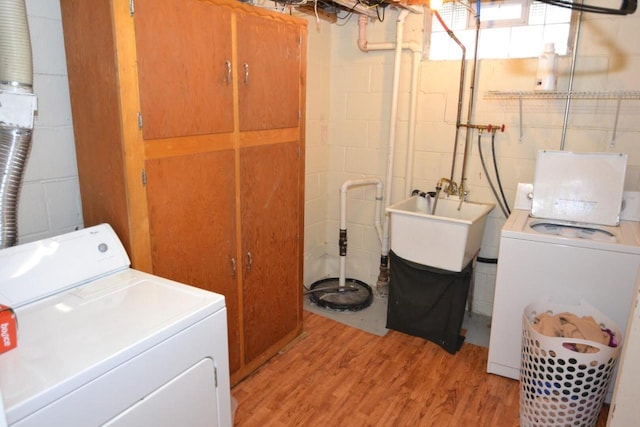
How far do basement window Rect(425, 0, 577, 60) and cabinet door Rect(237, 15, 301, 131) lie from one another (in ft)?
3.55

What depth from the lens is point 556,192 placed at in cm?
240

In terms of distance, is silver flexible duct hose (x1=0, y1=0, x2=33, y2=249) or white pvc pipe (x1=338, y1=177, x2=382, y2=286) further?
white pvc pipe (x1=338, y1=177, x2=382, y2=286)

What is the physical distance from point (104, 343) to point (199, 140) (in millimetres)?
912

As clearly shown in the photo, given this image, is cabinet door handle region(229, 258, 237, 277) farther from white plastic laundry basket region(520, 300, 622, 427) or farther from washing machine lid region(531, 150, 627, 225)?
washing machine lid region(531, 150, 627, 225)

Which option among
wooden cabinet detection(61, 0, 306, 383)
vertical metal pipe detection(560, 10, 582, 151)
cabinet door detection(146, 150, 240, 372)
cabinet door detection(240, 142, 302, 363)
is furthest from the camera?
vertical metal pipe detection(560, 10, 582, 151)

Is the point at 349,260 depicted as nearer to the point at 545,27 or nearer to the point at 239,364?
the point at 239,364

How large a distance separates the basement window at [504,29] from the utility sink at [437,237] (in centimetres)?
95

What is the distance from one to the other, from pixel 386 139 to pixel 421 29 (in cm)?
74

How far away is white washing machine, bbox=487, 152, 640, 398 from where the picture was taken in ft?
6.52

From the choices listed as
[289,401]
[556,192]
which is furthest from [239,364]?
[556,192]

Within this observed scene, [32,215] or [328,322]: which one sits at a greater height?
[32,215]

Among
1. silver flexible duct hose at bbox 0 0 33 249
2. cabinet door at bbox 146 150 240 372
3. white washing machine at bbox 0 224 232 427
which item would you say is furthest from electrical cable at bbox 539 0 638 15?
silver flexible duct hose at bbox 0 0 33 249

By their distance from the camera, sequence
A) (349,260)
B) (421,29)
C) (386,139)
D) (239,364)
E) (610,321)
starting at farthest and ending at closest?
(349,260), (386,139), (421,29), (239,364), (610,321)

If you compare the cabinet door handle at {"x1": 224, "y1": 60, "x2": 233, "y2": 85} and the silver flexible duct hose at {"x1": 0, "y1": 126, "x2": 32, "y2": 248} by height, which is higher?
the cabinet door handle at {"x1": 224, "y1": 60, "x2": 233, "y2": 85}
